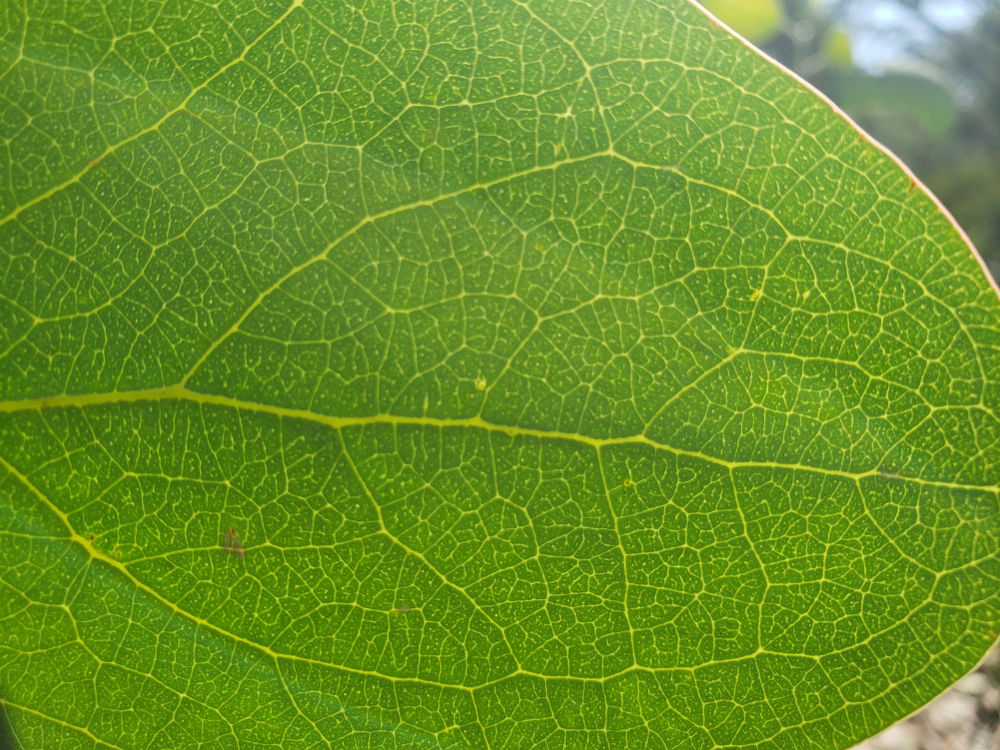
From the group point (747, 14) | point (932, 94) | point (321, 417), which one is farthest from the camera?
point (932, 94)

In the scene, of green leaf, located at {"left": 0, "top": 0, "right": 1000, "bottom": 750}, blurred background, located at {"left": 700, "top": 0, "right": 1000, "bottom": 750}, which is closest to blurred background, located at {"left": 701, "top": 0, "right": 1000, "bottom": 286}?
blurred background, located at {"left": 700, "top": 0, "right": 1000, "bottom": 750}

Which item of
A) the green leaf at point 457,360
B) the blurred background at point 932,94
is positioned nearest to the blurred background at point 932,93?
the blurred background at point 932,94

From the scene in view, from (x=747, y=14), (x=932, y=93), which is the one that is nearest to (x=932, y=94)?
(x=932, y=93)

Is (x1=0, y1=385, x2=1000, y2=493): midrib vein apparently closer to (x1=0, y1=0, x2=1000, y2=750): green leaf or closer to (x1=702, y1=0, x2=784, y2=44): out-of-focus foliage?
(x1=0, y1=0, x2=1000, y2=750): green leaf

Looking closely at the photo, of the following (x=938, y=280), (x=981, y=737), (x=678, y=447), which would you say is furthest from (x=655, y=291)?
(x=981, y=737)

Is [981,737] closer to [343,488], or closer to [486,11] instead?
[343,488]

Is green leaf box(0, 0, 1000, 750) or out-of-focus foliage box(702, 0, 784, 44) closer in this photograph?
green leaf box(0, 0, 1000, 750)

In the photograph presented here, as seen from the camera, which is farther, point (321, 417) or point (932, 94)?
point (932, 94)

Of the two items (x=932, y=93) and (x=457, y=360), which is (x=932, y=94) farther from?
(x=457, y=360)
